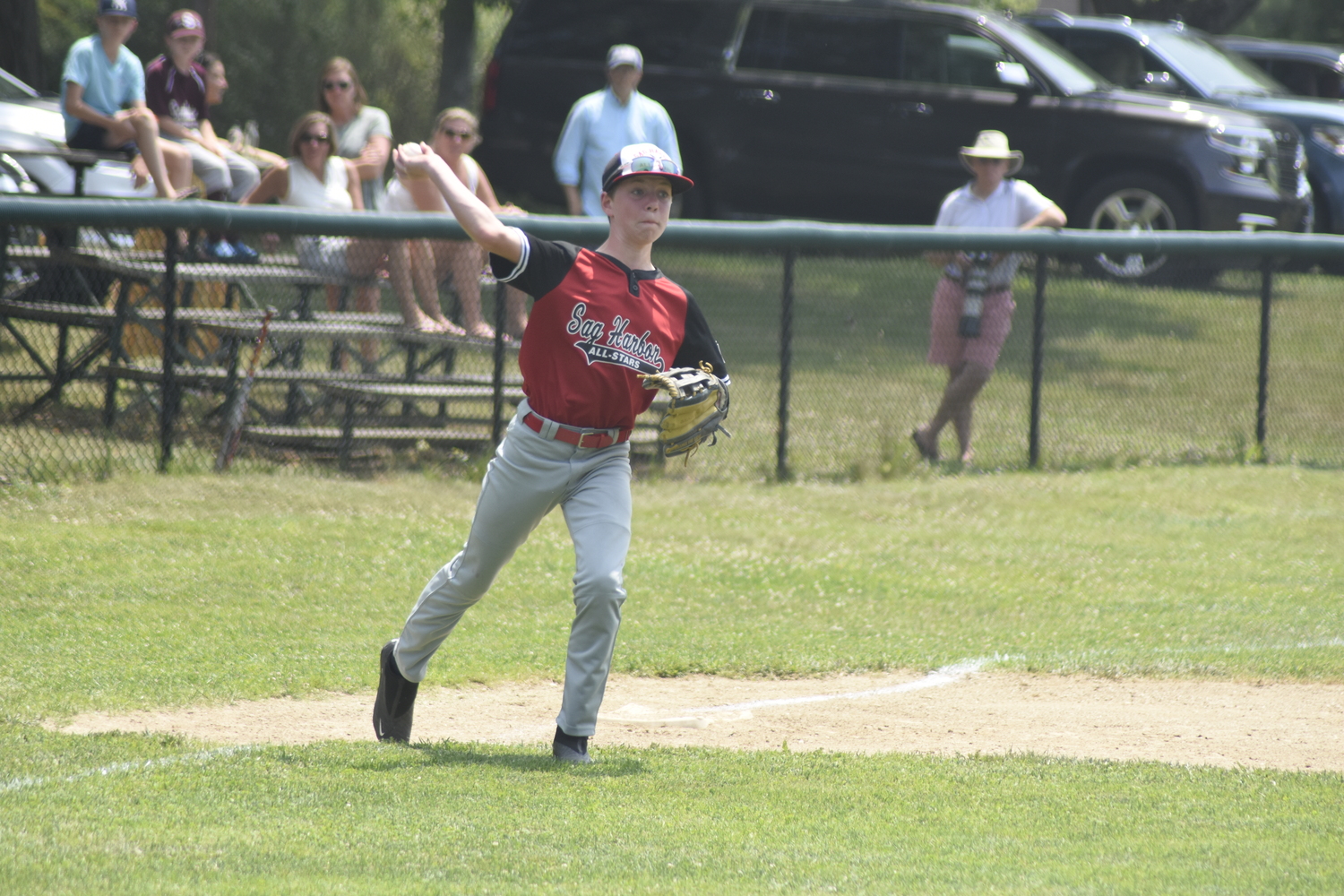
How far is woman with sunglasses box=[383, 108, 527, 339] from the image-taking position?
28.7 feet

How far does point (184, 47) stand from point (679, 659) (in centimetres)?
616

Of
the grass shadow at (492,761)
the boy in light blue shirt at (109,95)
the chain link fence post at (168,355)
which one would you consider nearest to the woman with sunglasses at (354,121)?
the boy in light blue shirt at (109,95)

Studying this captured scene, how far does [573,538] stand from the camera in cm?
460

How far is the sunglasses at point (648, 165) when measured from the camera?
14.5 feet

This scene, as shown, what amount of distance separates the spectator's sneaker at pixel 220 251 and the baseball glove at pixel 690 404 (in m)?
4.93

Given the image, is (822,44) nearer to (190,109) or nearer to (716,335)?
(716,335)

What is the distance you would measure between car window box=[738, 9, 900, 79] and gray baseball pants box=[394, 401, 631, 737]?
32.8 ft

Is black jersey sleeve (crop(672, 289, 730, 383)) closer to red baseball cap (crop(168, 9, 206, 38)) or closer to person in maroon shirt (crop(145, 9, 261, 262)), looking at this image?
person in maroon shirt (crop(145, 9, 261, 262))

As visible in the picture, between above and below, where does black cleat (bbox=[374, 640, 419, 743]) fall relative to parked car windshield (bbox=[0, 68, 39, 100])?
below

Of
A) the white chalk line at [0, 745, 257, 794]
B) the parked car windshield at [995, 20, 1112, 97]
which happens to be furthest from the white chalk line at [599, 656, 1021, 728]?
the parked car windshield at [995, 20, 1112, 97]

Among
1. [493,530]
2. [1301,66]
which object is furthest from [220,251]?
[1301,66]

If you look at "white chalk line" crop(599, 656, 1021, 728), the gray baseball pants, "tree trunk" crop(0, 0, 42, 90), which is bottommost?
"white chalk line" crop(599, 656, 1021, 728)

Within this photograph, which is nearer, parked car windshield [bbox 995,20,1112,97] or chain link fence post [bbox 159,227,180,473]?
chain link fence post [bbox 159,227,180,473]

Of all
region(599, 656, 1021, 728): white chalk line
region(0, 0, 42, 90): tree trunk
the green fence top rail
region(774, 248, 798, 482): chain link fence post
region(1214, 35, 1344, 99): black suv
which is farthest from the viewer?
region(1214, 35, 1344, 99): black suv
